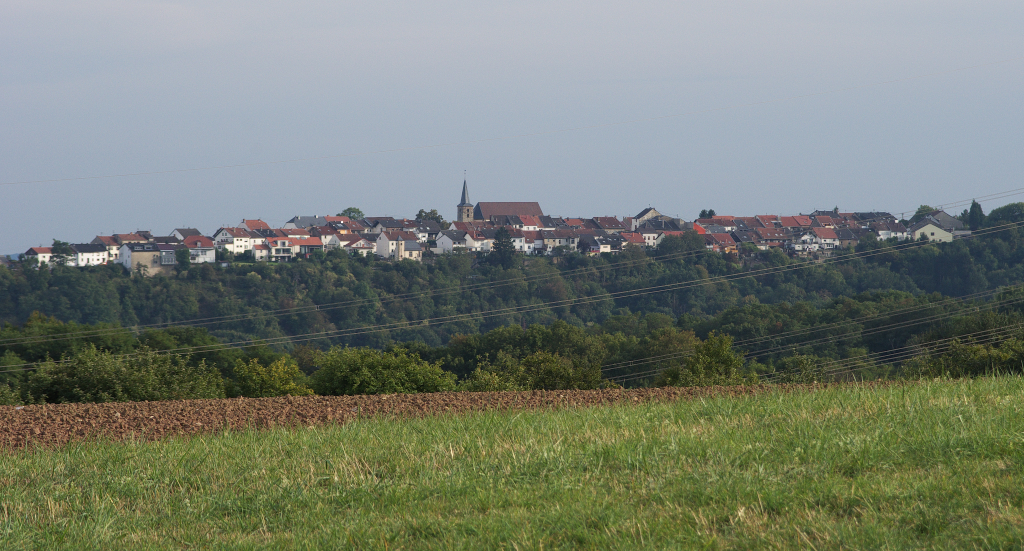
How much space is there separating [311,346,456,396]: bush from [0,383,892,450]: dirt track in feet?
26.1

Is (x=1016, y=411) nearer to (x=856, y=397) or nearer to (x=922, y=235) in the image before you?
(x=856, y=397)

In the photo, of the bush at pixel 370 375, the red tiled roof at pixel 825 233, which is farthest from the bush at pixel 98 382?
the red tiled roof at pixel 825 233

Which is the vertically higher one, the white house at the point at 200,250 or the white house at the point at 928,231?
the white house at the point at 200,250

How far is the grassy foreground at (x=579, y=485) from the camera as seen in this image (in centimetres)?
423

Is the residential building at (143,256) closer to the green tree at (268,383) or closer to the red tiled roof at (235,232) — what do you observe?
the red tiled roof at (235,232)

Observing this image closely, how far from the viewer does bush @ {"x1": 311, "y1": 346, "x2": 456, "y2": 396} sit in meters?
19.1

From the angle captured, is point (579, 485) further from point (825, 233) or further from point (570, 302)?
point (825, 233)

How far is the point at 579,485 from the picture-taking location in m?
5.04

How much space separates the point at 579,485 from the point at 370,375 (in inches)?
579

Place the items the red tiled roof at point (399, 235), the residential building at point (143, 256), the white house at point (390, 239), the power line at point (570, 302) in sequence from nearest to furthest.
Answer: the power line at point (570, 302) < the residential building at point (143, 256) < the white house at point (390, 239) < the red tiled roof at point (399, 235)

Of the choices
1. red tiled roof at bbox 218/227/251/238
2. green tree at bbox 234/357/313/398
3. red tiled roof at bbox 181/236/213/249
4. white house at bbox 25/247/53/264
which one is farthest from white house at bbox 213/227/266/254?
green tree at bbox 234/357/313/398

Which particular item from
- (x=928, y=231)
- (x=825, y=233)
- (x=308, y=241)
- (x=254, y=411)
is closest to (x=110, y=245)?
(x=308, y=241)

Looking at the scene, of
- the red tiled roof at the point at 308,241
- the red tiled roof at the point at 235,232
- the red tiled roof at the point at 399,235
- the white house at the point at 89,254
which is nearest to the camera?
the white house at the point at 89,254

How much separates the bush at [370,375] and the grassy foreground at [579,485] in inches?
459
